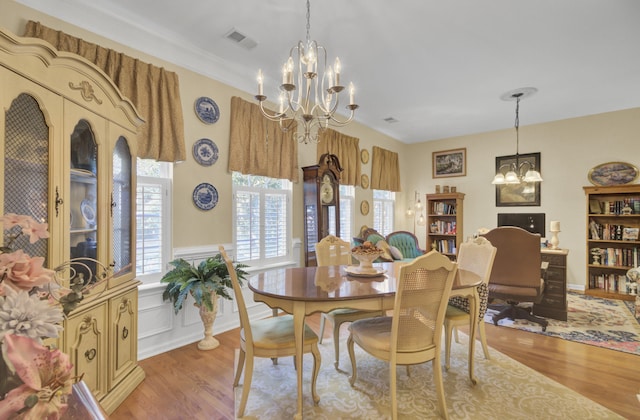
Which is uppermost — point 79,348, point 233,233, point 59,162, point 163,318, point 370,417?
point 59,162

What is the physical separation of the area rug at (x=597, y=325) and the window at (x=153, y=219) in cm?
369

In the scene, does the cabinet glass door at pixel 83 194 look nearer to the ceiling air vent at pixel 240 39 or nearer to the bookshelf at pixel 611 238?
the ceiling air vent at pixel 240 39

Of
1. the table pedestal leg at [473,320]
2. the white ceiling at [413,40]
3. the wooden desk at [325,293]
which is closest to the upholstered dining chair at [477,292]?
the table pedestal leg at [473,320]

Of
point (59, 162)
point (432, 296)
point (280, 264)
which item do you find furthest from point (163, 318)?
point (432, 296)

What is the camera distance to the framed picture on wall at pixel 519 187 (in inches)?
211

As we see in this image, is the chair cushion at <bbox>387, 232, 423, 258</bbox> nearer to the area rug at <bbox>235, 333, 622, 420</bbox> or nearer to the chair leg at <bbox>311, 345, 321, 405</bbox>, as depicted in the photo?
the area rug at <bbox>235, 333, 622, 420</bbox>

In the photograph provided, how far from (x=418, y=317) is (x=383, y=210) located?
4.38 m

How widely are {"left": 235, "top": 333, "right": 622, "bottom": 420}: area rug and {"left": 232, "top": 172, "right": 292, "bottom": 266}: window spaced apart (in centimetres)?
134

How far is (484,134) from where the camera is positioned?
5867mm

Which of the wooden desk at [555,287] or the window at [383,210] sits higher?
the window at [383,210]

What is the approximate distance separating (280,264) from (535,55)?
3.66 metres

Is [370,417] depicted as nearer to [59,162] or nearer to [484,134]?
[59,162]

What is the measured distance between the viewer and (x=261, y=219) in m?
3.68

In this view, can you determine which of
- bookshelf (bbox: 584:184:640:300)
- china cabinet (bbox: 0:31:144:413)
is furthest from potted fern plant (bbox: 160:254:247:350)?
bookshelf (bbox: 584:184:640:300)
